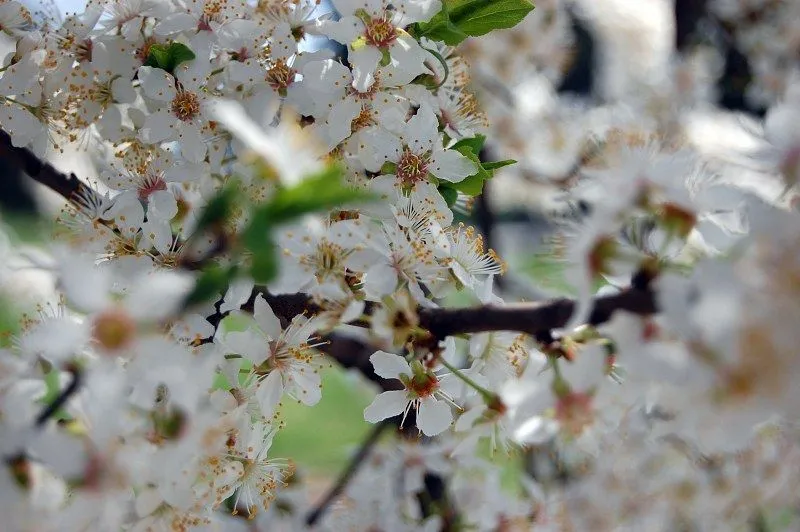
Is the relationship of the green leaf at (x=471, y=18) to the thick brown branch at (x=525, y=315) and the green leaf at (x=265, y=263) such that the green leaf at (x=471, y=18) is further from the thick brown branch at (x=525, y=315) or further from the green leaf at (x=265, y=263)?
the green leaf at (x=265, y=263)

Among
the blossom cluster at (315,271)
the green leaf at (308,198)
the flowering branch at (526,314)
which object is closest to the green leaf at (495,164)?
the blossom cluster at (315,271)

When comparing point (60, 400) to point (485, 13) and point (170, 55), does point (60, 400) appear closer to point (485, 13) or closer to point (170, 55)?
point (170, 55)

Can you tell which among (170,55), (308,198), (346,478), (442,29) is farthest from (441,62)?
(346,478)

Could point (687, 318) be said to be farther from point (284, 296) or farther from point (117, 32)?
point (117, 32)

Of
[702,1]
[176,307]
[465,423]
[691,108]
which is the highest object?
[176,307]

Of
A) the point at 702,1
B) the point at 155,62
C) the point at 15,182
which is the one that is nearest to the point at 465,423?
the point at 155,62

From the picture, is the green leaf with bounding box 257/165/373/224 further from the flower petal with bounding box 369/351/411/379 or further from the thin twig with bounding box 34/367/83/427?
the flower petal with bounding box 369/351/411/379

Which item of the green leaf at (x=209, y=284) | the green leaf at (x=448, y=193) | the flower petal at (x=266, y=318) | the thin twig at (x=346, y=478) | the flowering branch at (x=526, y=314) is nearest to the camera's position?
the green leaf at (x=209, y=284)

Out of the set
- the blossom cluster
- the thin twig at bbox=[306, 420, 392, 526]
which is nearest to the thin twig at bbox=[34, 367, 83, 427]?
the blossom cluster
